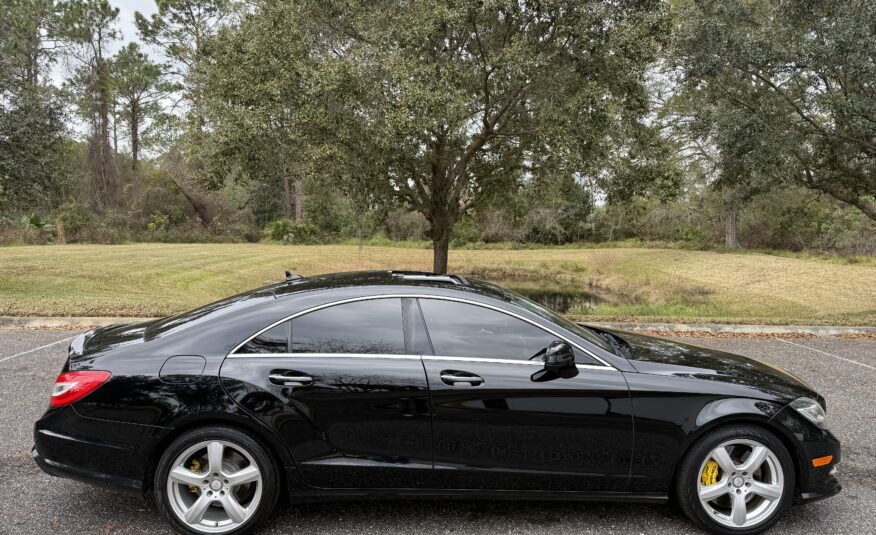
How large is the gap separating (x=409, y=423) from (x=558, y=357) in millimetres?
899

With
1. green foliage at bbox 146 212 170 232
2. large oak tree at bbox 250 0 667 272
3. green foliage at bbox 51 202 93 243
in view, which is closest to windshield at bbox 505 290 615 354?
large oak tree at bbox 250 0 667 272

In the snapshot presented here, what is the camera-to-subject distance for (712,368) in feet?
11.2

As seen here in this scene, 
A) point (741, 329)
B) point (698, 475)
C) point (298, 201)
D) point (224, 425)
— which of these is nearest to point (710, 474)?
point (698, 475)

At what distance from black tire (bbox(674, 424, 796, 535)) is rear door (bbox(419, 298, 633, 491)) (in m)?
0.35

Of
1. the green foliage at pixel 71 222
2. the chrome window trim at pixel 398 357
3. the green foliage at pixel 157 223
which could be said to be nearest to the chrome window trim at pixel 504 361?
the chrome window trim at pixel 398 357

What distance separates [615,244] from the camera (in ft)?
128

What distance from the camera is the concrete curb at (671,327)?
29.6 ft

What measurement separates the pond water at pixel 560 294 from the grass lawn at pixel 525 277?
2.85ft

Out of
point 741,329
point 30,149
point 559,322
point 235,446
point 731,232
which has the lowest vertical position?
point 741,329

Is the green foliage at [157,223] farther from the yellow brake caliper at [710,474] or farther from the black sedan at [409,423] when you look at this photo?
the yellow brake caliper at [710,474]

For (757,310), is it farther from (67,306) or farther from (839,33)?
(67,306)

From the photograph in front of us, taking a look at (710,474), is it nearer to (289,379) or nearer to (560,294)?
(289,379)

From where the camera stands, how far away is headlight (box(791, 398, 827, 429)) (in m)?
3.22

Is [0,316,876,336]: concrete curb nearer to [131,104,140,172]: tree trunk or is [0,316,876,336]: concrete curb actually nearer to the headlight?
the headlight
